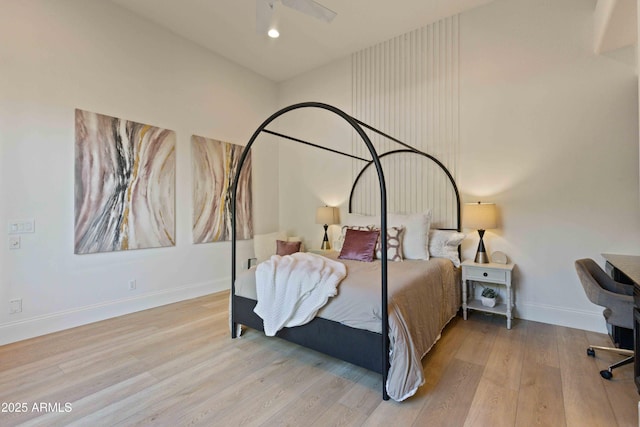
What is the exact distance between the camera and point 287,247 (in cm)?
429

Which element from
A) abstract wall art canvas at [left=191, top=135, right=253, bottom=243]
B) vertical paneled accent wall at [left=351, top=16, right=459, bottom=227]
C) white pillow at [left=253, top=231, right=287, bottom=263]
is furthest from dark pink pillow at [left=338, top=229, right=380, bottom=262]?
abstract wall art canvas at [left=191, top=135, right=253, bottom=243]

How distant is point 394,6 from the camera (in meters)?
3.26

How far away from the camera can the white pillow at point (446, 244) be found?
315 cm

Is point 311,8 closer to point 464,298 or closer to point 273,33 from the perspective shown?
point 273,33

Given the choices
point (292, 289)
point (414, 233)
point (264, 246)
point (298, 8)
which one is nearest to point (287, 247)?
point (264, 246)

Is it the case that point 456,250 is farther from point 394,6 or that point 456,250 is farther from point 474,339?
point 394,6

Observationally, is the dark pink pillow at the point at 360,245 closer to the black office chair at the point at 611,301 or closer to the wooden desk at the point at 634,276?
the black office chair at the point at 611,301

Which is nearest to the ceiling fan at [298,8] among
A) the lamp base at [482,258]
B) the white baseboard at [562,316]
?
the lamp base at [482,258]

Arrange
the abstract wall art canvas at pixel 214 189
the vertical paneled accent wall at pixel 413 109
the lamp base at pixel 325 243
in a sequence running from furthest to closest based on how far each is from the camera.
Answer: the lamp base at pixel 325 243 → the abstract wall art canvas at pixel 214 189 → the vertical paneled accent wall at pixel 413 109

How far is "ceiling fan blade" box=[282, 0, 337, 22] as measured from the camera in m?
2.43

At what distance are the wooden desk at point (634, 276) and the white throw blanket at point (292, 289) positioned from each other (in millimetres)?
1789

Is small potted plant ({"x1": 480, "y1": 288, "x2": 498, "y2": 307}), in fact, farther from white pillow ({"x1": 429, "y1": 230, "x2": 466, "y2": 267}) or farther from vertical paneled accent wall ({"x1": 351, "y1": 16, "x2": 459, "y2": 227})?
vertical paneled accent wall ({"x1": 351, "y1": 16, "x2": 459, "y2": 227})

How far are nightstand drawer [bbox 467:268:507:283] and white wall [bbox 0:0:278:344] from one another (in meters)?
3.29

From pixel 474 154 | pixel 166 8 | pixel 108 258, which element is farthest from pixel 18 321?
pixel 474 154
